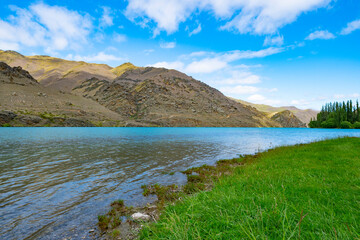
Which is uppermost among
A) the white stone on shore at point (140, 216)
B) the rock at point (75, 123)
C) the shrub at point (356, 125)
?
the shrub at point (356, 125)

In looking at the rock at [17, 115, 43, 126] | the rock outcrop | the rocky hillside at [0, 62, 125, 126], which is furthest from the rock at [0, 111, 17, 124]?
the rock outcrop

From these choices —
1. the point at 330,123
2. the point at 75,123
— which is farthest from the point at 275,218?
the point at 330,123

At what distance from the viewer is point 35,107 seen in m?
145

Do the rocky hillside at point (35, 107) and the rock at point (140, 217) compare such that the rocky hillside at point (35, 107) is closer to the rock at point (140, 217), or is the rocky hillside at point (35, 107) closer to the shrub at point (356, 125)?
the rock at point (140, 217)

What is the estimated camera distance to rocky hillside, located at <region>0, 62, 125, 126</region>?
11984cm

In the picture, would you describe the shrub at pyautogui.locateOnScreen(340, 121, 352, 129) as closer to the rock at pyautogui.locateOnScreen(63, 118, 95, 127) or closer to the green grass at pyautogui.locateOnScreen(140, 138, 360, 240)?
the green grass at pyautogui.locateOnScreen(140, 138, 360, 240)

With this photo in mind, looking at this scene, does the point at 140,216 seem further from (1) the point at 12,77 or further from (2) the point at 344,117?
(1) the point at 12,77

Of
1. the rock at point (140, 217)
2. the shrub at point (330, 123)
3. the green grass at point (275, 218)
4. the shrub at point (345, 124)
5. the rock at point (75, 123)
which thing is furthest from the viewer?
the shrub at point (330, 123)

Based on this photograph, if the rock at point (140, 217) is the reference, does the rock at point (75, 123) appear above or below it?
above

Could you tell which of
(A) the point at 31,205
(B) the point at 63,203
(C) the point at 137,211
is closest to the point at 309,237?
(C) the point at 137,211

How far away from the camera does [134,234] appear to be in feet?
22.8

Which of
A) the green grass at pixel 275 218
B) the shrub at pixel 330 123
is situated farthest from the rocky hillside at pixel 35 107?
the shrub at pixel 330 123

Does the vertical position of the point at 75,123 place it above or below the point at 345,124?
below

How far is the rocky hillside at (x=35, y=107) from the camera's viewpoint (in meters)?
120
